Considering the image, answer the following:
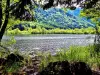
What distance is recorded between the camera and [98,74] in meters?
12.0

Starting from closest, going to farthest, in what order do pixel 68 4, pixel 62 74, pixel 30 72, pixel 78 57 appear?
pixel 62 74 → pixel 68 4 → pixel 30 72 → pixel 78 57

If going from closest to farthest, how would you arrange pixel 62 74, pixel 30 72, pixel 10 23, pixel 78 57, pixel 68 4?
pixel 62 74 < pixel 68 4 < pixel 30 72 < pixel 78 57 < pixel 10 23

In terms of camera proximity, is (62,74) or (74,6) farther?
(74,6)

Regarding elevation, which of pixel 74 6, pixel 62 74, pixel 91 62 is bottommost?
pixel 91 62

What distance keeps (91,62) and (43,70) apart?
398cm

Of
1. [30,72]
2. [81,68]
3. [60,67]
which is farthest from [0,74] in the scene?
[81,68]

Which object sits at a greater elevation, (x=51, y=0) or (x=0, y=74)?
(x=51, y=0)

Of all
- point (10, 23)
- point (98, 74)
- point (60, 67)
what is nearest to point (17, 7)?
point (60, 67)

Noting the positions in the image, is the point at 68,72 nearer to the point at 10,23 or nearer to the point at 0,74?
the point at 0,74

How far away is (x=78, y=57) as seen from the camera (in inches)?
556

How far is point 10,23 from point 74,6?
9.55 m

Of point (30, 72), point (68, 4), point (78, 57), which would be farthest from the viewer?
point (78, 57)

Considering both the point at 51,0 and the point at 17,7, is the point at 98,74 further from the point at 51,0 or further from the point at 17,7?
the point at 17,7

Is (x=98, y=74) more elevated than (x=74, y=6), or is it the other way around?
(x=74, y=6)
